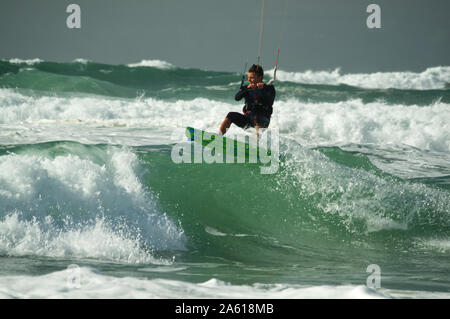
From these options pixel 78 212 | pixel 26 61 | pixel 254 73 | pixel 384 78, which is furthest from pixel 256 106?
pixel 384 78

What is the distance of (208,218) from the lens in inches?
348

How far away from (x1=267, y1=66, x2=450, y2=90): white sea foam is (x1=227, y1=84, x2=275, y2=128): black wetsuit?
95.4ft

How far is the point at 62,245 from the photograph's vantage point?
21.9 ft

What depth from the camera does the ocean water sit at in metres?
5.27

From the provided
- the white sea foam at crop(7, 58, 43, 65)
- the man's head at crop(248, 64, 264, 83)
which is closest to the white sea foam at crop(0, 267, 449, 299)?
the man's head at crop(248, 64, 264, 83)

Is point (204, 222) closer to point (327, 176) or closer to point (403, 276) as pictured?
point (327, 176)

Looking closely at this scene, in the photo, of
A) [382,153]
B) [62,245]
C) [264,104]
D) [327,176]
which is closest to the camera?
[62,245]

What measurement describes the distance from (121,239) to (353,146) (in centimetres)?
856

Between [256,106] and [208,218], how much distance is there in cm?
195

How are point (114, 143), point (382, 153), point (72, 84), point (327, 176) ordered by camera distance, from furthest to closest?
point (72, 84)
point (382, 153)
point (114, 143)
point (327, 176)

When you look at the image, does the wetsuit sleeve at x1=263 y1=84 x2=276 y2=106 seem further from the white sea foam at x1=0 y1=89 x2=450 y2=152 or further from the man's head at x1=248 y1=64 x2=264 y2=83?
the white sea foam at x1=0 y1=89 x2=450 y2=152

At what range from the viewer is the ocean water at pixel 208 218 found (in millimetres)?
5273
